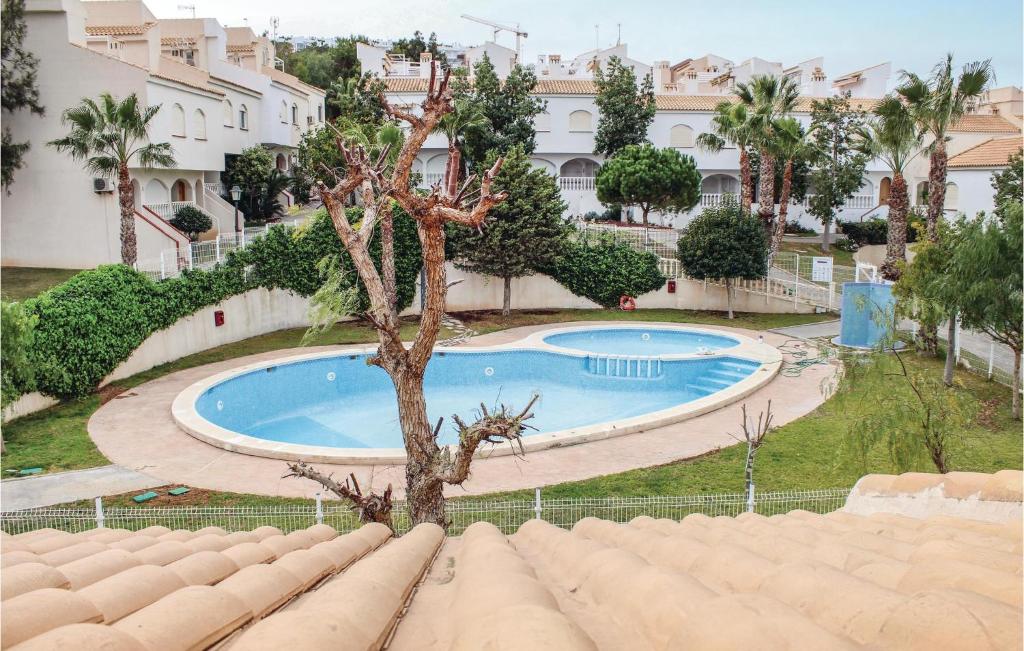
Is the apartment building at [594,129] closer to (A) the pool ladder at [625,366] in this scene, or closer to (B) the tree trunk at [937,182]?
(B) the tree trunk at [937,182]

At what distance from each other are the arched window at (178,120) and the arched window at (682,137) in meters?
27.7

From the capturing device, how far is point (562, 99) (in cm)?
4650

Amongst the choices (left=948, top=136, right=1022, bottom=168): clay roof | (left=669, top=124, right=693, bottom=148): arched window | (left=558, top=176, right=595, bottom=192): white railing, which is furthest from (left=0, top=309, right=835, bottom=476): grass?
(left=669, top=124, right=693, bottom=148): arched window

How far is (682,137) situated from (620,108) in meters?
5.34

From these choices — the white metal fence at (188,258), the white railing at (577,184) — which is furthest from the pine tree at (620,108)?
the white metal fence at (188,258)

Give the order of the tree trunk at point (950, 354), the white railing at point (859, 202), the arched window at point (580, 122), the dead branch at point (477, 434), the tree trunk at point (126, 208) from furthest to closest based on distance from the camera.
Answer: the arched window at point (580, 122) < the white railing at point (859, 202) < the tree trunk at point (126, 208) < the tree trunk at point (950, 354) < the dead branch at point (477, 434)

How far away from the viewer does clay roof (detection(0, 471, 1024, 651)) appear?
224 centimetres

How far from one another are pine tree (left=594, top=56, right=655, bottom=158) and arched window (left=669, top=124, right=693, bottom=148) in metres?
2.39

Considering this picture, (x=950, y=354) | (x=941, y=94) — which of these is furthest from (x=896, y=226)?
(x=950, y=354)

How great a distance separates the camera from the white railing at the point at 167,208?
3070cm

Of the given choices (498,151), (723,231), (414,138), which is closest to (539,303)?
(723,231)

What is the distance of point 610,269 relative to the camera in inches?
1176

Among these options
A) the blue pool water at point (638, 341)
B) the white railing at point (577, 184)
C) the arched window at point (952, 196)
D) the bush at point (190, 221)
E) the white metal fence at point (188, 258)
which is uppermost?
the white railing at point (577, 184)

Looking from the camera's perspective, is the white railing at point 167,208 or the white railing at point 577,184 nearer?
the white railing at point 167,208
